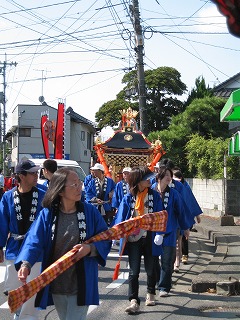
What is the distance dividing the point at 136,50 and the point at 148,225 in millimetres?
15043

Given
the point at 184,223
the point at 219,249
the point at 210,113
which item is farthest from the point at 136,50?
the point at 184,223

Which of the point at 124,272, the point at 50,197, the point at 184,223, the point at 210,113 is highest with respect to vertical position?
the point at 210,113

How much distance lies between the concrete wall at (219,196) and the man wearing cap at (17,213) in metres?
14.1

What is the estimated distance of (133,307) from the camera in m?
6.82

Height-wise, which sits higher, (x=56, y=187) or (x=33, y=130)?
(x=33, y=130)

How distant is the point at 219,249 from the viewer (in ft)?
38.1

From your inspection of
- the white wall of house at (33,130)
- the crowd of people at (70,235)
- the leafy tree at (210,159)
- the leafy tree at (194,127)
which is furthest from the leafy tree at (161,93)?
the crowd of people at (70,235)

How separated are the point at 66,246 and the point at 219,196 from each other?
16.1 m

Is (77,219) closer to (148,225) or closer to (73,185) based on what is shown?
(73,185)

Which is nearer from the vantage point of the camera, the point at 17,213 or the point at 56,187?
the point at 56,187

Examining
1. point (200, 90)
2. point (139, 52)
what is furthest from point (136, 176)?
point (200, 90)

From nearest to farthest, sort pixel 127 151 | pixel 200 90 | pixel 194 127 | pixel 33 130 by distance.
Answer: pixel 127 151, pixel 194 127, pixel 200 90, pixel 33 130

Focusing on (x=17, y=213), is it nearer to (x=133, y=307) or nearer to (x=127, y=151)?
(x=133, y=307)

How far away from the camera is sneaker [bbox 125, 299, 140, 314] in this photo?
22.4 feet
